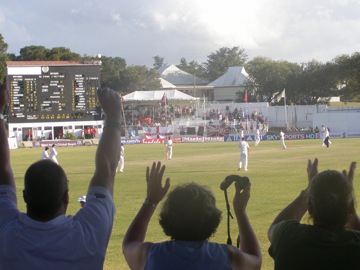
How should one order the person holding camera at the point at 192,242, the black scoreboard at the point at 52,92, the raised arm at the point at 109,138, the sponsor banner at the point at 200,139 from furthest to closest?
the sponsor banner at the point at 200,139 → the black scoreboard at the point at 52,92 → the raised arm at the point at 109,138 → the person holding camera at the point at 192,242

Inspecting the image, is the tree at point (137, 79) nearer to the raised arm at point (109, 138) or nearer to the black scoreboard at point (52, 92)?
the black scoreboard at point (52, 92)

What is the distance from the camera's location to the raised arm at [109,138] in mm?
4518

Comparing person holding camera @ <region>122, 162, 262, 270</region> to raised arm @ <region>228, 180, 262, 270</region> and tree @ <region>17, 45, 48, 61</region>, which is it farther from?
tree @ <region>17, 45, 48, 61</region>

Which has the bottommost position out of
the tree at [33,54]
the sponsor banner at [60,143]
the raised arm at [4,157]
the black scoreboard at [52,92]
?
the sponsor banner at [60,143]

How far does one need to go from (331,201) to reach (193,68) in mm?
180407

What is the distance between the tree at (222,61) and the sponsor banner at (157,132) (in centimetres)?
8537

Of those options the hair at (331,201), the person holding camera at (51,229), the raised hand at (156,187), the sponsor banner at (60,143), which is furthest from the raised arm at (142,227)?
the sponsor banner at (60,143)

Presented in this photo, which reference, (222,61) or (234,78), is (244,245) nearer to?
(234,78)

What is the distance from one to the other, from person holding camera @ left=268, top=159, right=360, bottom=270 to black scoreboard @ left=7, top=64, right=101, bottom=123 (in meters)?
57.2

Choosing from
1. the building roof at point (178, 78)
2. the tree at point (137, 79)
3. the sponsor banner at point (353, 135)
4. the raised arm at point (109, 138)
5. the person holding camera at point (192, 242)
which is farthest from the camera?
the building roof at point (178, 78)

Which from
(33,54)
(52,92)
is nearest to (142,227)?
(52,92)

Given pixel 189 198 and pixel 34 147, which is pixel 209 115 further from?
pixel 189 198

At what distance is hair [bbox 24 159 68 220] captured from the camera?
13.3ft

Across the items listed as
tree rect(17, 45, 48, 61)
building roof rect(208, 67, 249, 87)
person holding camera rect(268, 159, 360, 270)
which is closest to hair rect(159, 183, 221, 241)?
person holding camera rect(268, 159, 360, 270)
